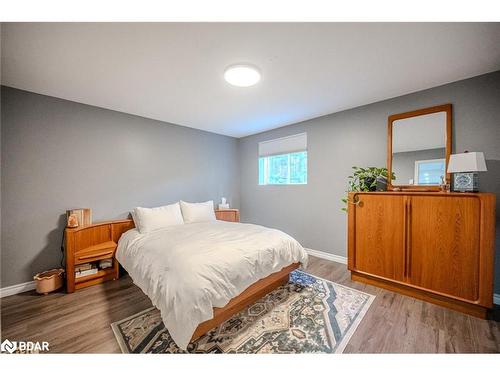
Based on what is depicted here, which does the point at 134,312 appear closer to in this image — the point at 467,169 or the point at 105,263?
the point at 105,263

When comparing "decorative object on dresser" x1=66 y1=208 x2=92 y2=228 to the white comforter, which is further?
"decorative object on dresser" x1=66 y1=208 x2=92 y2=228

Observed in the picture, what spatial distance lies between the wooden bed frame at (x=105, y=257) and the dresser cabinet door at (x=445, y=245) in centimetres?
126

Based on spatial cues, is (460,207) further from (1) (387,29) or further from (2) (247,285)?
(2) (247,285)

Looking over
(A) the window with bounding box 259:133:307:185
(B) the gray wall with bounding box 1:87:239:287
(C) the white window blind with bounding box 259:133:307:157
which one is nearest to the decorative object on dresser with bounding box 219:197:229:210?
(B) the gray wall with bounding box 1:87:239:287

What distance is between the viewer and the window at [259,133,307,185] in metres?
3.55

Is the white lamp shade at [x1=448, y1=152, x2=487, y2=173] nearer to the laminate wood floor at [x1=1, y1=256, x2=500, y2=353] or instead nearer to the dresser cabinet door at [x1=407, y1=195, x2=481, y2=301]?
the dresser cabinet door at [x1=407, y1=195, x2=481, y2=301]

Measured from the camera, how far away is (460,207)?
5.83ft

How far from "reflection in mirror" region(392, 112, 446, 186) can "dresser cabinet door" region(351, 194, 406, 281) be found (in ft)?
1.67

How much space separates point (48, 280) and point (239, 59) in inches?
122

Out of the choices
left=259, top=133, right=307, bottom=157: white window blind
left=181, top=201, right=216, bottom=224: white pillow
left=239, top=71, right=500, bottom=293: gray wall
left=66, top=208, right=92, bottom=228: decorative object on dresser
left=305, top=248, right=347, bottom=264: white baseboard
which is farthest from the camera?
left=259, top=133, right=307, bottom=157: white window blind

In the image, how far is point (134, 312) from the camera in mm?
1831

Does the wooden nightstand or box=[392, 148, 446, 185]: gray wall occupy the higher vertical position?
box=[392, 148, 446, 185]: gray wall

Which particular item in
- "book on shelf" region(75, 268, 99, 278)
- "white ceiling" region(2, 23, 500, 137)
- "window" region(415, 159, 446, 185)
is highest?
"white ceiling" region(2, 23, 500, 137)

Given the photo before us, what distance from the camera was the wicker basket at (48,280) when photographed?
6.97 feet
